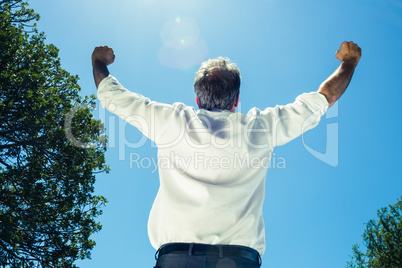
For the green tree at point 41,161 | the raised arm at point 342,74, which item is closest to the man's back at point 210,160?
the raised arm at point 342,74

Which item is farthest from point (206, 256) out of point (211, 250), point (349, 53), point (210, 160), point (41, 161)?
point (41, 161)

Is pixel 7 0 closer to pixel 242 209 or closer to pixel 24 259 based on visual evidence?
pixel 24 259

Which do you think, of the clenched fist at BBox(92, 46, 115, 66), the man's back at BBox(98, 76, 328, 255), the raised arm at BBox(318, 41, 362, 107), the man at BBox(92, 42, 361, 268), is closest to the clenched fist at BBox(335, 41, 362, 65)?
the raised arm at BBox(318, 41, 362, 107)

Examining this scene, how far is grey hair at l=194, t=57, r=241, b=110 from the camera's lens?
2.38 metres

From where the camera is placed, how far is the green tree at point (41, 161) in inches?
426

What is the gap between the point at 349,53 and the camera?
9.02ft

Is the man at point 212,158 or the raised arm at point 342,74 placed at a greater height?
the raised arm at point 342,74

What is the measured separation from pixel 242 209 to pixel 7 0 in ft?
50.3

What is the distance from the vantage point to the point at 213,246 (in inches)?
76.2

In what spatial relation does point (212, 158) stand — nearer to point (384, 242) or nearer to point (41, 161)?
point (41, 161)

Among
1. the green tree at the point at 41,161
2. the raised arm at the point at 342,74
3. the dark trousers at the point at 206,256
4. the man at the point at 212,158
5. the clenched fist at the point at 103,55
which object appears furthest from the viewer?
the green tree at the point at 41,161

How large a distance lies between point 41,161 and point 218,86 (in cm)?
1097

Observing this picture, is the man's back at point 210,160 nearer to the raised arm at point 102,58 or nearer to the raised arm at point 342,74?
the raised arm at point 342,74

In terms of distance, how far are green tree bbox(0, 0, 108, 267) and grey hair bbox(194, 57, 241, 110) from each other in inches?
395
